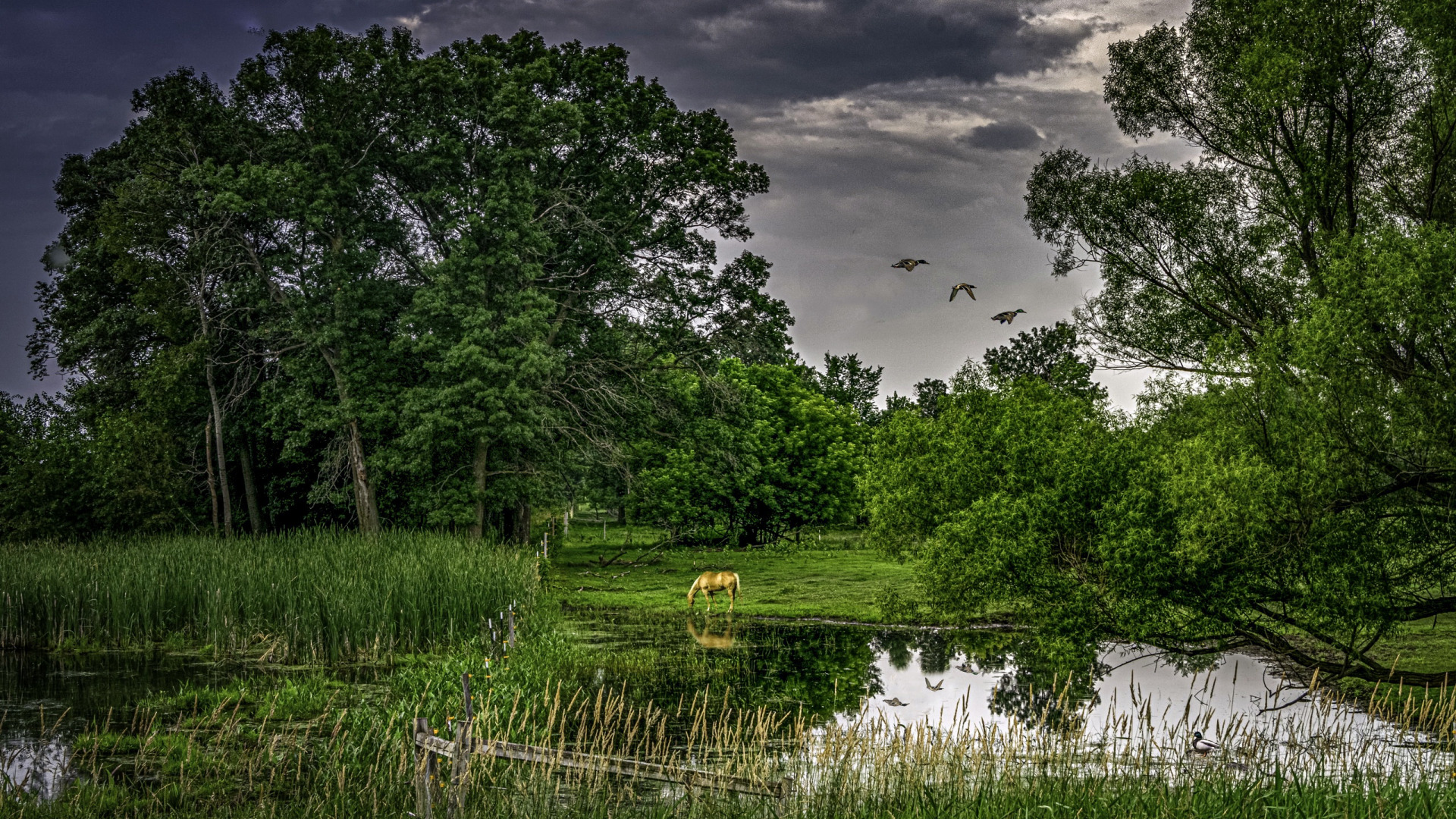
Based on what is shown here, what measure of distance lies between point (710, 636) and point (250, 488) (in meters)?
17.8

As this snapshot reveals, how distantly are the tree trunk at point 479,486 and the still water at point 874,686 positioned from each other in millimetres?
6981

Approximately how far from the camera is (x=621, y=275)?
1206 inches

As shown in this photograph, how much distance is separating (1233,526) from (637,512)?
30944mm

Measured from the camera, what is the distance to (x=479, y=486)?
2891 centimetres

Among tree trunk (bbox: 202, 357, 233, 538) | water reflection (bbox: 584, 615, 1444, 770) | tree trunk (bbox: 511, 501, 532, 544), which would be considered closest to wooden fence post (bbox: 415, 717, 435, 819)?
water reflection (bbox: 584, 615, 1444, 770)

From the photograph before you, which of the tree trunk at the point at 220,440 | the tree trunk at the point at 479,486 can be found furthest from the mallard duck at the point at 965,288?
the tree trunk at the point at 220,440

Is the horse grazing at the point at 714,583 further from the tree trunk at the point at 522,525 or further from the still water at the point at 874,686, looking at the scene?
the tree trunk at the point at 522,525

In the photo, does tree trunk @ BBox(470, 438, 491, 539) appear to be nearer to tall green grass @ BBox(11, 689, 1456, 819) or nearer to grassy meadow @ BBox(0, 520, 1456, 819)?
grassy meadow @ BBox(0, 520, 1456, 819)

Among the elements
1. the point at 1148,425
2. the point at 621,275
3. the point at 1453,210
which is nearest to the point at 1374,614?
the point at 1148,425

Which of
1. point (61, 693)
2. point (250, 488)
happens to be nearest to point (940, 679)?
point (61, 693)

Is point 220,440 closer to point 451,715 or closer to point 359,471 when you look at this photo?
point 359,471

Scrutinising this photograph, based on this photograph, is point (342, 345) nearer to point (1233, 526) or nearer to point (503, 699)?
point (503, 699)

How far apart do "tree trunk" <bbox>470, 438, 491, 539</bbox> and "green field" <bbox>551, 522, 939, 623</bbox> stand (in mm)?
2670

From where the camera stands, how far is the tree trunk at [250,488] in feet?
104
